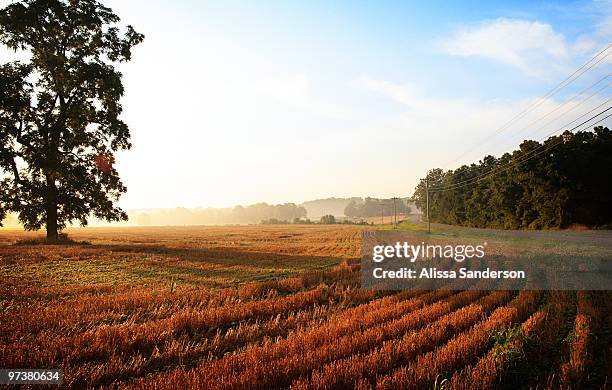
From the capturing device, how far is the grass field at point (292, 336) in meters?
5.42

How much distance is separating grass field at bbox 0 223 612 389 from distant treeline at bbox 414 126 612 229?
37.5 meters

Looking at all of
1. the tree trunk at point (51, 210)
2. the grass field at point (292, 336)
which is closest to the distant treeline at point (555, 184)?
the grass field at point (292, 336)

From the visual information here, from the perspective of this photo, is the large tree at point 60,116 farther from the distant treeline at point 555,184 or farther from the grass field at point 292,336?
the distant treeline at point 555,184

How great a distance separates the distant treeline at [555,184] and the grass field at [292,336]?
37.5 metres

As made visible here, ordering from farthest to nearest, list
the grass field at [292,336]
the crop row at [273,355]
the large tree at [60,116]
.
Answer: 1. the large tree at [60,116]
2. the grass field at [292,336]
3. the crop row at [273,355]

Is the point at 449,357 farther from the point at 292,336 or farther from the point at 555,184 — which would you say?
the point at 555,184

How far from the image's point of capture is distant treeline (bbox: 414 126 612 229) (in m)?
41.5

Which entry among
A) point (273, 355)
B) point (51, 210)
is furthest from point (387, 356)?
point (51, 210)

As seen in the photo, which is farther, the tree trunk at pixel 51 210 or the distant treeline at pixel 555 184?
the distant treeline at pixel 555 184

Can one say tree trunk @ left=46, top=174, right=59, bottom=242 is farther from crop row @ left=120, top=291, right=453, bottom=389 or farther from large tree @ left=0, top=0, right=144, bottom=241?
crop row @ left=120, top=291, right=453, bottom=389

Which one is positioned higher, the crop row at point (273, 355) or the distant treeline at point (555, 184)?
the distant treeline at point (555, 184)

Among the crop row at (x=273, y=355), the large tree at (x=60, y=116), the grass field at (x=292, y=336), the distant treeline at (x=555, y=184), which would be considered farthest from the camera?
the distant treeline at (x=555, y=184)

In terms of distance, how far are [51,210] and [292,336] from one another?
25.1 metres

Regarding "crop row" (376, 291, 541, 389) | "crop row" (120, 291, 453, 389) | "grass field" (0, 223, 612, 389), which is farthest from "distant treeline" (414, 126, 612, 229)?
"crop row" (120, 291, 453, 389)
